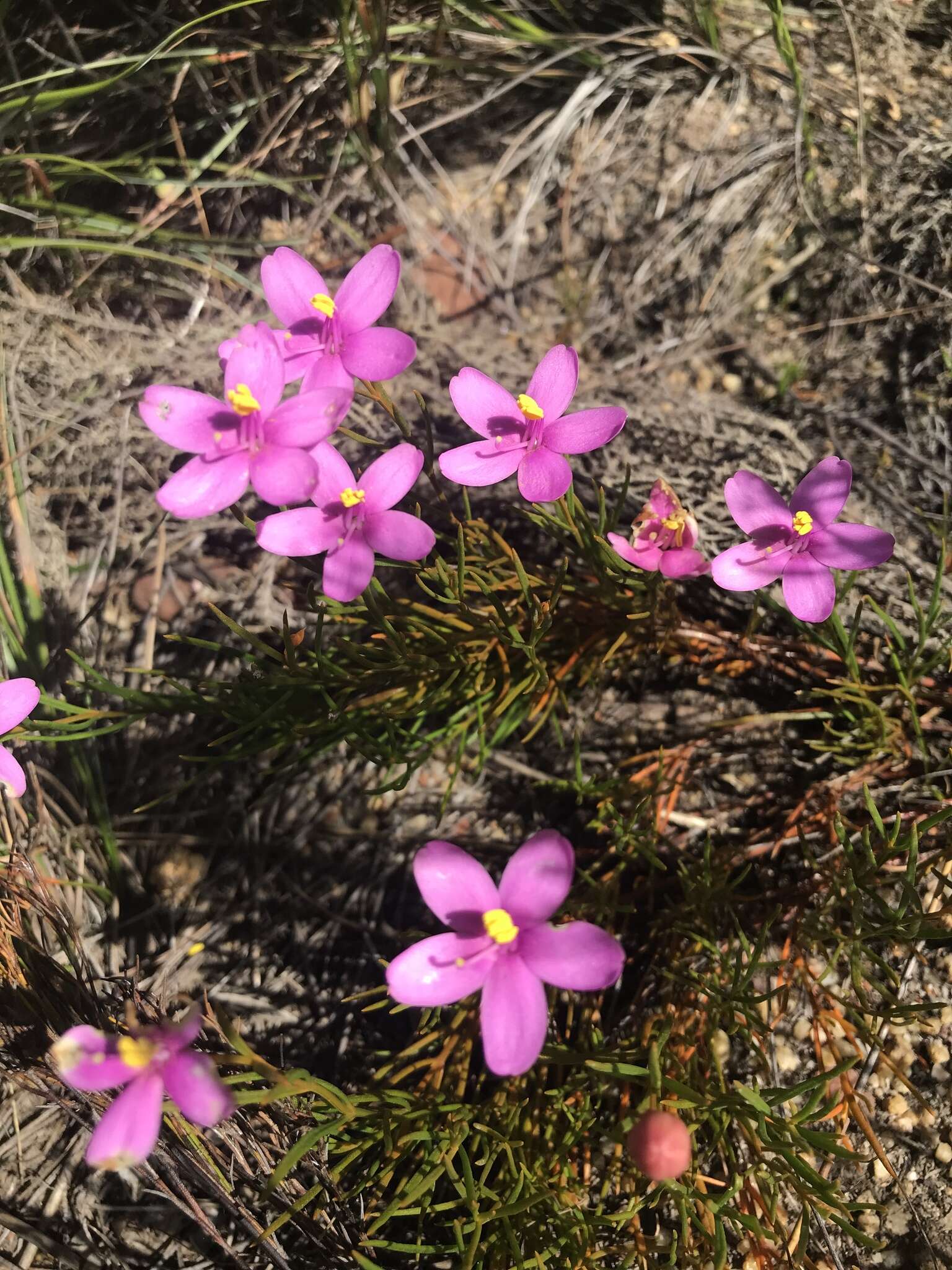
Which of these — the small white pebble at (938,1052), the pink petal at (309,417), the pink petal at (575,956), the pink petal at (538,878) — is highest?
the pink petal at (309,417)

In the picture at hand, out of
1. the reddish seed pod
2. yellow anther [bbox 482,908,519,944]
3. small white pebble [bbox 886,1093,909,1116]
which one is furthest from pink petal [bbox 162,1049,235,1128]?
small white pebble [bbox 886,1093,909,1116]

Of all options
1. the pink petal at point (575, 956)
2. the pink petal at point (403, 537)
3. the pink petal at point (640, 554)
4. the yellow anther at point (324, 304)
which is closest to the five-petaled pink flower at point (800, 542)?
the pink petal at point (640, 554)

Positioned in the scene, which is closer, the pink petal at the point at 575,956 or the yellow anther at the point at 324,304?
the pink petal at the point at 575,956

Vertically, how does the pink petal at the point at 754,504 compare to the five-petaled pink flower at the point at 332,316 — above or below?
below

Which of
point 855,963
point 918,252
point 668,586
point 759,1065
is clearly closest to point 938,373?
point 918,252

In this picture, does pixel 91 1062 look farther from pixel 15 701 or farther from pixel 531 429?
pixel 531 429

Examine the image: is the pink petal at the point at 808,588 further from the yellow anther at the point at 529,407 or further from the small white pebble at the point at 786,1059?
the small white pebble at the point at 786,1059
